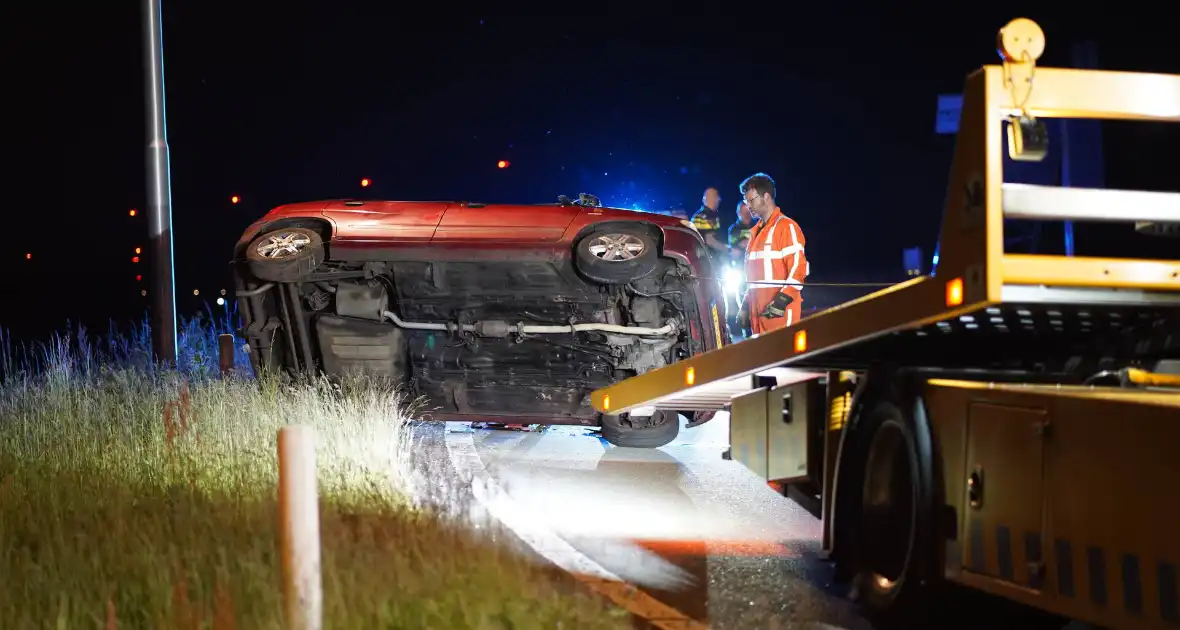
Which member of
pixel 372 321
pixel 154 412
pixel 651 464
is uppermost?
pixel 372 321

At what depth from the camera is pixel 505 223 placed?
27.9 feet

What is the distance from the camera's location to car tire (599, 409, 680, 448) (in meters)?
9.25

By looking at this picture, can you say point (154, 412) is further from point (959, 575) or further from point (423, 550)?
point (959, 575)

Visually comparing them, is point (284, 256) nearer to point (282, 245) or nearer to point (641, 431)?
point (282, 245)

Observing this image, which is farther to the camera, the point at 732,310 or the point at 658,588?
the point at 732,310

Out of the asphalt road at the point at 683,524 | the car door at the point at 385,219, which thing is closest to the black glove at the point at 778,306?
the asphalt road at the point at 683,524

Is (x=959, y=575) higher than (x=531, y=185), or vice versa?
A: (x=531, y=185)

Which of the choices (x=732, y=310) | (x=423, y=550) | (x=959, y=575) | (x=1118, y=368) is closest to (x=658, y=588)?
(x=423, y=550)

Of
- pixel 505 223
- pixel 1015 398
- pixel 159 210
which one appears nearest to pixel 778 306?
pixel 505 223

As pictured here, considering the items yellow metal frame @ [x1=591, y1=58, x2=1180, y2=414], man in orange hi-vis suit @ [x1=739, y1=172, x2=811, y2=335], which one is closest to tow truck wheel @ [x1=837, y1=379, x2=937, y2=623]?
yellow metal frame @ [x1=591, y1=58, x2=1180, y2=414]

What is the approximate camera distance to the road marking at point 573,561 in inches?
195

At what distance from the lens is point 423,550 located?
548cm

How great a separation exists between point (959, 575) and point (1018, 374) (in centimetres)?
101

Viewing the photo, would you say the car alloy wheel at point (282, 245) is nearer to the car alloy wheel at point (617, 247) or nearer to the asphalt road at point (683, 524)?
the car alloy wheel at point (617, 247)
